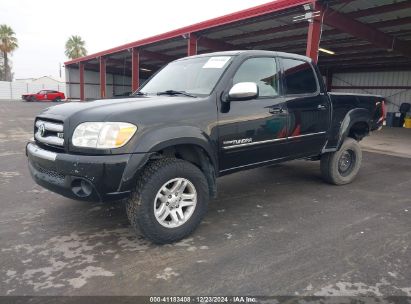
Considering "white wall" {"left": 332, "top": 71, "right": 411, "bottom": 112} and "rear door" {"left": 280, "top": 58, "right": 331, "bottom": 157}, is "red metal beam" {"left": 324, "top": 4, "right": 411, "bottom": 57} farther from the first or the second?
"white wall" {"left": 332, "top": 71, "right": 411, "bottom": 112}

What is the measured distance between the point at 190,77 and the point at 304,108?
1562 millimetres

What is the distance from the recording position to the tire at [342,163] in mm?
5062

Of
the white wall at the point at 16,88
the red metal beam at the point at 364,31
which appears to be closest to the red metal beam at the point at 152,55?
the red metal beam at the point at 364,31

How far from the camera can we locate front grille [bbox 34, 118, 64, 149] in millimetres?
2951

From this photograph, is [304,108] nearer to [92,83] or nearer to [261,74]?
[261,74]

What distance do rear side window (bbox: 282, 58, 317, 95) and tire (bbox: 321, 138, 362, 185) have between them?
1.15 meters

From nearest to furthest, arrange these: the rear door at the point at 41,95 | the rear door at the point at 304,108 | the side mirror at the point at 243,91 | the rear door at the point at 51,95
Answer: the side mirror at the point at 243,91, the rear door at the point at 304,108, the rear door at the point at 41,95, the rear door at the point at 51,95

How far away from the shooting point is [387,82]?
70.8 ft

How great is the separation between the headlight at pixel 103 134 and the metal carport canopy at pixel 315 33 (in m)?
7.64


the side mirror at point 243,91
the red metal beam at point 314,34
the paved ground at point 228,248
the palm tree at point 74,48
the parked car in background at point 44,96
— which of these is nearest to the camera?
the paved ground at point 228,248

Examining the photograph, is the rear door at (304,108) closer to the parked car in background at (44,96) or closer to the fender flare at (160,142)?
the fender flare at (160,142)

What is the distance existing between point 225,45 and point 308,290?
48.1 ft

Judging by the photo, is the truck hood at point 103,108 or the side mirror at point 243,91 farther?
the side mirror at point 243,91

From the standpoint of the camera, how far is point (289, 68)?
4281 mm
